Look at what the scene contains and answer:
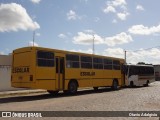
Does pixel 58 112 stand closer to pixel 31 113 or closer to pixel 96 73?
pixel 31 113

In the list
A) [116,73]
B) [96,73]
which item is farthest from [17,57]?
[116,73]

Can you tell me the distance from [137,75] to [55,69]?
17.7 meters

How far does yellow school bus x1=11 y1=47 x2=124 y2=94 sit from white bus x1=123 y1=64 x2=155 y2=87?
6987 millimetres

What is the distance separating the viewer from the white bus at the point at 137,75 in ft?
115

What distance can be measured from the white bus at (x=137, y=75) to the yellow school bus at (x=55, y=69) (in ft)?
22.9

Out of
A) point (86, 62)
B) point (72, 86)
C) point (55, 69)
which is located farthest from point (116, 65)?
point (55, 69)

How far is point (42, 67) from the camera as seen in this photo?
20734 mm

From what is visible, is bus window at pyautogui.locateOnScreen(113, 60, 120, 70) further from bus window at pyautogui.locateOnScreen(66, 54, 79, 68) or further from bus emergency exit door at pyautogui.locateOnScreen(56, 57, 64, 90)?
bus emergency exit door at pyautogui.locateOnScreen(56, 57, 64, 90)

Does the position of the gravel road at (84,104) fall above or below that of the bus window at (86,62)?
below

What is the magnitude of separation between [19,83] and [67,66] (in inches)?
156

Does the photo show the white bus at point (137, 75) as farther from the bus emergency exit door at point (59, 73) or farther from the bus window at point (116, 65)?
the bus emergency exit door at point (59, 73)

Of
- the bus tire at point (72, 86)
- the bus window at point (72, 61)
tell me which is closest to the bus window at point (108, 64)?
the bus window at point (72, 61)

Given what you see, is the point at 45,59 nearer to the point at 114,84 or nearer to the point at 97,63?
the point at 97,63

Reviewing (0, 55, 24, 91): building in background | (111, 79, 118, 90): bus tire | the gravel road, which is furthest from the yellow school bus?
(0, 55, 24, 91): building in background
